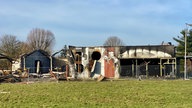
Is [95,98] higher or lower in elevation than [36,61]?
lower

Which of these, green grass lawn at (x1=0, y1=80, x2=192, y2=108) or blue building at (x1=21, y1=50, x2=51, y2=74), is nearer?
green grass lawn at (x1=0, y1=80, x2=192, y2=108)

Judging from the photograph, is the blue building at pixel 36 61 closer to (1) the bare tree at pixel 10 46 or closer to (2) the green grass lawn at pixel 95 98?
(1) the bare tree at pixel 10 46

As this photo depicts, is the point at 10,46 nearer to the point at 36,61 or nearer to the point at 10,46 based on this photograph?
the point at 10,46

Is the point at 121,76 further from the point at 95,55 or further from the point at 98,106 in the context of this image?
the point at 98,106

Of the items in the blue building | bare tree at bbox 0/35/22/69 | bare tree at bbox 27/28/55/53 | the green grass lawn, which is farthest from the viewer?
bare tree at bbox 27/28/55/53

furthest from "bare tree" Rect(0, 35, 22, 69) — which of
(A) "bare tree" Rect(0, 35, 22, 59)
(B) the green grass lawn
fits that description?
(B) the green grass lawn

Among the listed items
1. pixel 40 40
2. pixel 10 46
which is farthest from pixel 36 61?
pixel 40 40

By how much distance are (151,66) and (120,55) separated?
4.79m

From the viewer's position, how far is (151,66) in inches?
1945

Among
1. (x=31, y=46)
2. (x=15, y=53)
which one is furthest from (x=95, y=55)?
(x=31, y=46)

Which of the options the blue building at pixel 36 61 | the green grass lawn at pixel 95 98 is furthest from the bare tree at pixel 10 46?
the green grass lawn at pixel 95 98

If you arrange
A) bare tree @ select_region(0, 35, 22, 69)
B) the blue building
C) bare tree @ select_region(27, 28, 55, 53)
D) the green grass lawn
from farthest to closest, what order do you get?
bare tree @ select_region(27, 28, 55, 53) → bare tree @ select_region(0, 35, 22, 69) → the blue building → the green grass lawn

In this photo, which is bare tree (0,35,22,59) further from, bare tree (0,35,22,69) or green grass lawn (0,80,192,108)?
green grass lawn (0,80,192,108)

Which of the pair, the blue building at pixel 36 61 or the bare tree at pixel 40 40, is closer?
the blue building at pixel 36 61
